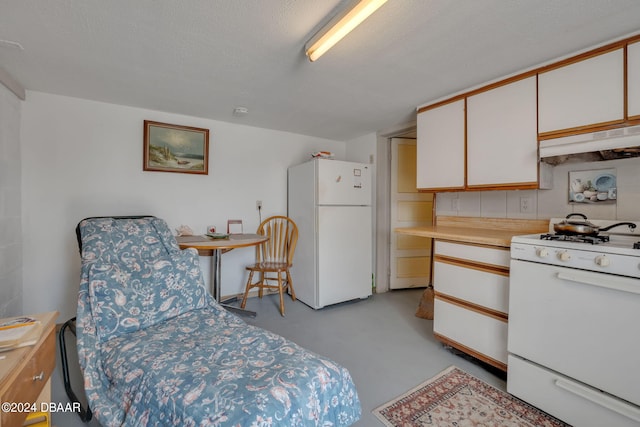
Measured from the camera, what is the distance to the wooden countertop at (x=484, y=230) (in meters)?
1.93

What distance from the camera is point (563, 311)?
58.3 inches

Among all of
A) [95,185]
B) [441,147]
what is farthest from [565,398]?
[95,185]

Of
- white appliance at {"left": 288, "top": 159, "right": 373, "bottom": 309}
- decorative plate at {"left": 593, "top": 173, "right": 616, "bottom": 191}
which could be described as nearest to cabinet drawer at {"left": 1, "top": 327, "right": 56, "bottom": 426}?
white appliance at {"left": 288, "top": 159, "right": 373, "bottom": 309}

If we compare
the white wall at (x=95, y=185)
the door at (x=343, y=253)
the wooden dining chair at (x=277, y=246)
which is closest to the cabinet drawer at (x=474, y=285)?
the door at (x=343, y=253)

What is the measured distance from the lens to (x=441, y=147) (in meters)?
2.54

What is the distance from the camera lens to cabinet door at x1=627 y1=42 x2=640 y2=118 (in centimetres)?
156

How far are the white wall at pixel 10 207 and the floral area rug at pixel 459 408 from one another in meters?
2.85

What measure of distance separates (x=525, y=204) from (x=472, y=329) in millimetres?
1093

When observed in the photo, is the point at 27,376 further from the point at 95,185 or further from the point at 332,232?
the point at 332,232

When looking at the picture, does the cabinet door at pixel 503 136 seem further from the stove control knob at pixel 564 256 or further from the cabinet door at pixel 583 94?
the stove control knob at pixel 564 256

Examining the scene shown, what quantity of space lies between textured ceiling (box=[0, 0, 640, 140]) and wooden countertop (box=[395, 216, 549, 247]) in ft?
3.82

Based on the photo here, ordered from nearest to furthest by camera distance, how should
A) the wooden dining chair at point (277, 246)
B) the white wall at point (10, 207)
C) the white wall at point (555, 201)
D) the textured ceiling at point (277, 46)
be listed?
the textured ceiling at point (277, 46), the white wall at point (555, 201), the white wall at point (10, 207), the wooden dining chair at point (277, 246)

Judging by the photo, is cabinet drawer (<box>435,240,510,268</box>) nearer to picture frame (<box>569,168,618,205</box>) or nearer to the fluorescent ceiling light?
picture frame (<box>569,168,618,205</box>)

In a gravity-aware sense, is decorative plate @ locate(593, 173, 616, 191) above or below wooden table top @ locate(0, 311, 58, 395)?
above
